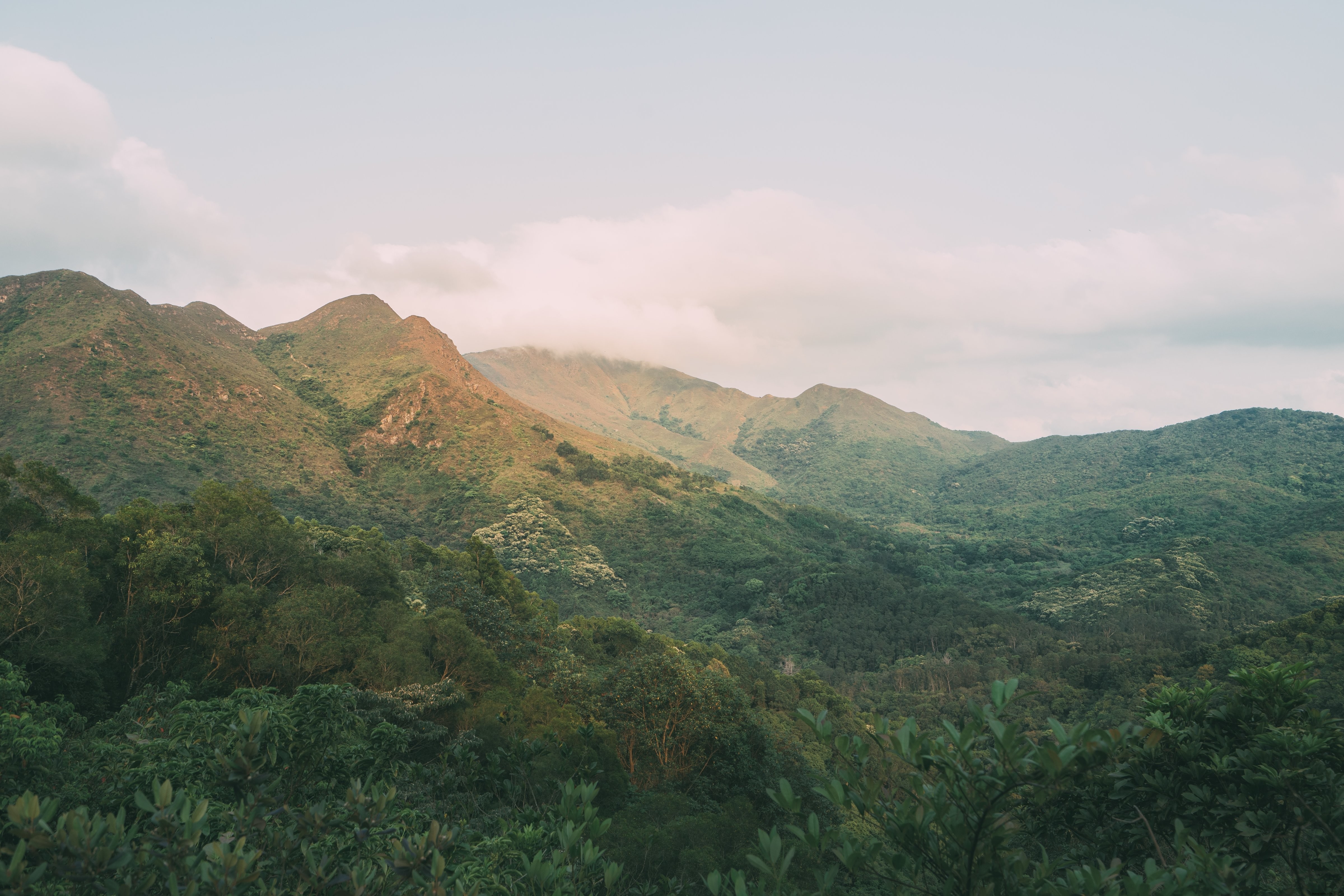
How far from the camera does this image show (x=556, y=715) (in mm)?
24484

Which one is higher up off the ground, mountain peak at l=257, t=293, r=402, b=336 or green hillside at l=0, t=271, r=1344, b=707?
mountain peak at l=257, t=293, r=402, b=336

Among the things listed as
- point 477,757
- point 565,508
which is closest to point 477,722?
point 477,757

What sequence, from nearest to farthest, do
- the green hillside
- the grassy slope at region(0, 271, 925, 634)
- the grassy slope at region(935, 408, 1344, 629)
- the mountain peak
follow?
the grassy slope at region(0, 271, 925, 634) → the green hillside → the grassy slope at region(935, 408, 1344, 629) → the mountain peak

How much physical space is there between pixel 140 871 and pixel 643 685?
23247 mm

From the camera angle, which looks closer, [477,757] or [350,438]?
[477,757]

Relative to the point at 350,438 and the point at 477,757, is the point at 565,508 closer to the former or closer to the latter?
the point at 350,438

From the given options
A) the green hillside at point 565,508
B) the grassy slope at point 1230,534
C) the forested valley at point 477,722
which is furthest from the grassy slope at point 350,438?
the grassy slope at point 1230,534

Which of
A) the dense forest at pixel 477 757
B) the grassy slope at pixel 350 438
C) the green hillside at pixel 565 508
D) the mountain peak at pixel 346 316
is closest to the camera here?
the dense forest at pixel 477 757

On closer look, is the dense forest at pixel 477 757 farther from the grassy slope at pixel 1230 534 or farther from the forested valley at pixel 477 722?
the grassy slope at pixel 1230 534

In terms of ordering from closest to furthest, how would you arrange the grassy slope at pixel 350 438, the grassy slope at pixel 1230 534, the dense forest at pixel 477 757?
the dense forest at pixel 477 757 → the grassy slope at pixel 350 438 → the grassy slope at pixel 1230 534

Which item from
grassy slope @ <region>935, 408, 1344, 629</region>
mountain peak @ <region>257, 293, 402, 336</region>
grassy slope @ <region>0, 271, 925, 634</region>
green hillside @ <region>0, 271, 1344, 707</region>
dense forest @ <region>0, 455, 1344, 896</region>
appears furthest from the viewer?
mountain peak @ <region>257, 293, 402, 336</region>

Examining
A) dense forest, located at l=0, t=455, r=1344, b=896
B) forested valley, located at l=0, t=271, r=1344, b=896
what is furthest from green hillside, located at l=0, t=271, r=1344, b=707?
dense forest, located at l=0, t=455, r=1344, b=896

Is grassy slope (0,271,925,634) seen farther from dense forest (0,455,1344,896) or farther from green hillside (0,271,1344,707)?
dense forest (0,455,1344,896)

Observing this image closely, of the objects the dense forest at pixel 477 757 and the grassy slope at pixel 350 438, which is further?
the grassy slope at pixel 350 438
